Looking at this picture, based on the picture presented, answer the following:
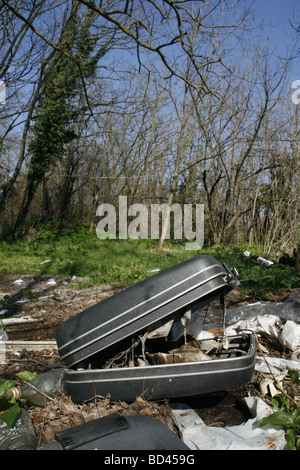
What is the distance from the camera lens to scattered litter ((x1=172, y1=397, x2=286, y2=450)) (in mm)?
1950

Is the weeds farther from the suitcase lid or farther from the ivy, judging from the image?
the ivy

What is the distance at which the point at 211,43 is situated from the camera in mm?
12594

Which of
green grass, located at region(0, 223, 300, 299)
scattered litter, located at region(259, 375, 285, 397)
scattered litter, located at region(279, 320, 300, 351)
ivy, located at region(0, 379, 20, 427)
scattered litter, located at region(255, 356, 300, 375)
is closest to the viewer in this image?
ivy, located at region(0, 379, 20, 427)

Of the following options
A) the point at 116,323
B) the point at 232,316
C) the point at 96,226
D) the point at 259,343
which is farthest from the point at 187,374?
the point at 96,226

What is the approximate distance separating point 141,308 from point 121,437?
72 cm

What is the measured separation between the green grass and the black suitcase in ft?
10.9

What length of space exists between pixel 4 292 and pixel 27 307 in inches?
45.1

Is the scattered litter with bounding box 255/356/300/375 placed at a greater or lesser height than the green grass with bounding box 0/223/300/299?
lesser

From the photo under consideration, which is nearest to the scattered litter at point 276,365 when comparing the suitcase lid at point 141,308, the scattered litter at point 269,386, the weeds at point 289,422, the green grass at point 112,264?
the scattered litter at point 269,386

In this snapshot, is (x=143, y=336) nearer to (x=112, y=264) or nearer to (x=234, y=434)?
(x=234, y=434)

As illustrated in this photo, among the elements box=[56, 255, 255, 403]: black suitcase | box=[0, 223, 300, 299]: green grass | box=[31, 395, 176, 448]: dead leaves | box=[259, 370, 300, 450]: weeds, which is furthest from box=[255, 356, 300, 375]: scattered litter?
box=[0, 223, 300, 299]: green grass

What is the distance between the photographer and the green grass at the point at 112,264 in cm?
561
